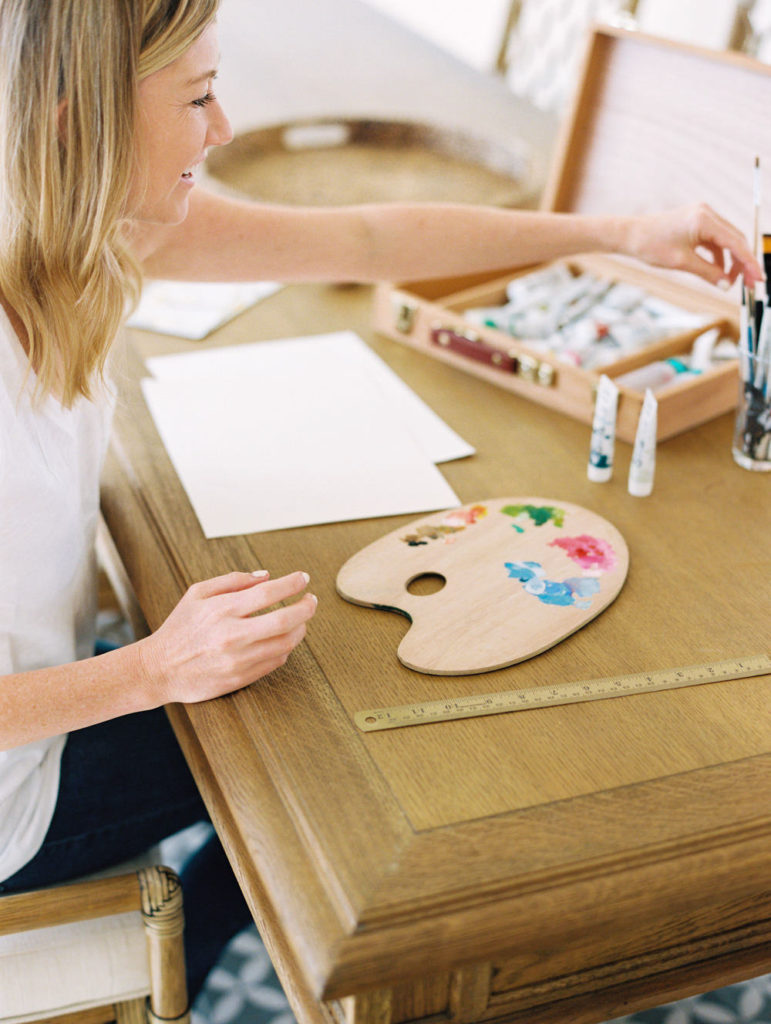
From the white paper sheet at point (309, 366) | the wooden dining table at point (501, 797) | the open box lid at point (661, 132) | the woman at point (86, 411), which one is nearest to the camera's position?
the wooden dining table at point (501, 797)

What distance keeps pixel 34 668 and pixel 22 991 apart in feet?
0.99

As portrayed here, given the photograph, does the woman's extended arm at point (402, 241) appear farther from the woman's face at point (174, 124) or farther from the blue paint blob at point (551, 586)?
the blue paint blob at point (551, 586)

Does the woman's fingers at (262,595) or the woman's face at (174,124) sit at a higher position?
the woman's face at (174,124)

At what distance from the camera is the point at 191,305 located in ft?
5.12

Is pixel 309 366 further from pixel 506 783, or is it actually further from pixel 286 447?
pixel 506 783

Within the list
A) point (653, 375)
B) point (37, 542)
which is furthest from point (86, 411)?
point (653, 375)

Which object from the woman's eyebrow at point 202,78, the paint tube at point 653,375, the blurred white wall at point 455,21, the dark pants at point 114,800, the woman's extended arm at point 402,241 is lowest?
the dark pants at point 114,800

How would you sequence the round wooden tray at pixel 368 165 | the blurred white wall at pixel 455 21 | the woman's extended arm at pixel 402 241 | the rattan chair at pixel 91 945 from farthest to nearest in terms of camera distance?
the blurred white wall at pixel 455 21 → the round wooden tray at pixel 368 165 → the woman's extended arm at pixel 402 241 → the rattan chair at pixel 91 945

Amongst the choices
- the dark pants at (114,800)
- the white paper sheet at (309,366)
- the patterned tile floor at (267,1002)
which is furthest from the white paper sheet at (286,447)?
the patterned tile floor at (267,1002)

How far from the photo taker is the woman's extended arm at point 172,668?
2.85 feet

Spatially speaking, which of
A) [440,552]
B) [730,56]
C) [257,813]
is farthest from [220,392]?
[730,56]

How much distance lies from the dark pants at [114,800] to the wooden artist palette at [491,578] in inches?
12.4

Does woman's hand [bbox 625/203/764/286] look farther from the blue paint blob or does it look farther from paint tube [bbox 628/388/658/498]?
the blue paint blob

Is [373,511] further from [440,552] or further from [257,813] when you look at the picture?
[257,813]
